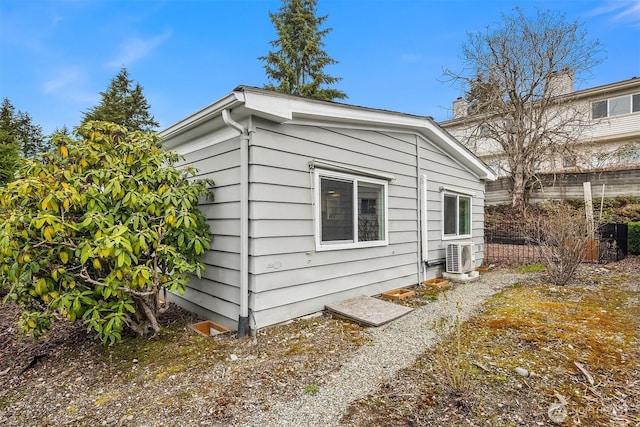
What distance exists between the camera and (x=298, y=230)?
4203 mm

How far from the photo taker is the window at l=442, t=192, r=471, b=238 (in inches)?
288

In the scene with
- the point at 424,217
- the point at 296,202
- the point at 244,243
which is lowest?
the point at 244,243

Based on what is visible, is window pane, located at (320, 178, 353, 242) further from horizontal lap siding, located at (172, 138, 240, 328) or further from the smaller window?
the smaller window

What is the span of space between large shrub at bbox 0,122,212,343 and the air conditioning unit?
504cm

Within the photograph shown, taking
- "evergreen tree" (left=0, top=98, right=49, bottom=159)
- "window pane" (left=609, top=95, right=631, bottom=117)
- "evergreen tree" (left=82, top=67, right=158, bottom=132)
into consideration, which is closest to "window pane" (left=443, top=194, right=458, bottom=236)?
"window pane" (left=609, top=95, right=631, bottom=117)

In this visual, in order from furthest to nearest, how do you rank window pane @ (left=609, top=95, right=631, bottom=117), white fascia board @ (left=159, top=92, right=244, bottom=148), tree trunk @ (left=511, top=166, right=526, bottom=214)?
window pane @ (left=609, top=95, right=631, bottom=117) < tree trunk @ (left=511, top=166, right=526, bottom=214) < white fascia board @ (left=159, top=92, right=244, bottom=148)

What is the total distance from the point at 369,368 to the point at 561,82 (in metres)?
17.0

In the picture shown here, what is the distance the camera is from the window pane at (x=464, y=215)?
7.90m

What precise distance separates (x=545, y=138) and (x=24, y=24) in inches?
662

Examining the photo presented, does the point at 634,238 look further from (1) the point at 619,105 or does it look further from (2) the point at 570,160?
(1) the point at 619,105

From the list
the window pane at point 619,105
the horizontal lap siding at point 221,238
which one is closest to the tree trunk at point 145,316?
the horizontal lap siding at point 221,238

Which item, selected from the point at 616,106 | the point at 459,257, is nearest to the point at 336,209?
the point at 459,257

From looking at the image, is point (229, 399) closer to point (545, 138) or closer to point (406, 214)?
point (406, 214)

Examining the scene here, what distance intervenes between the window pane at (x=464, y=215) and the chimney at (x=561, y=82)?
9.49 meters
